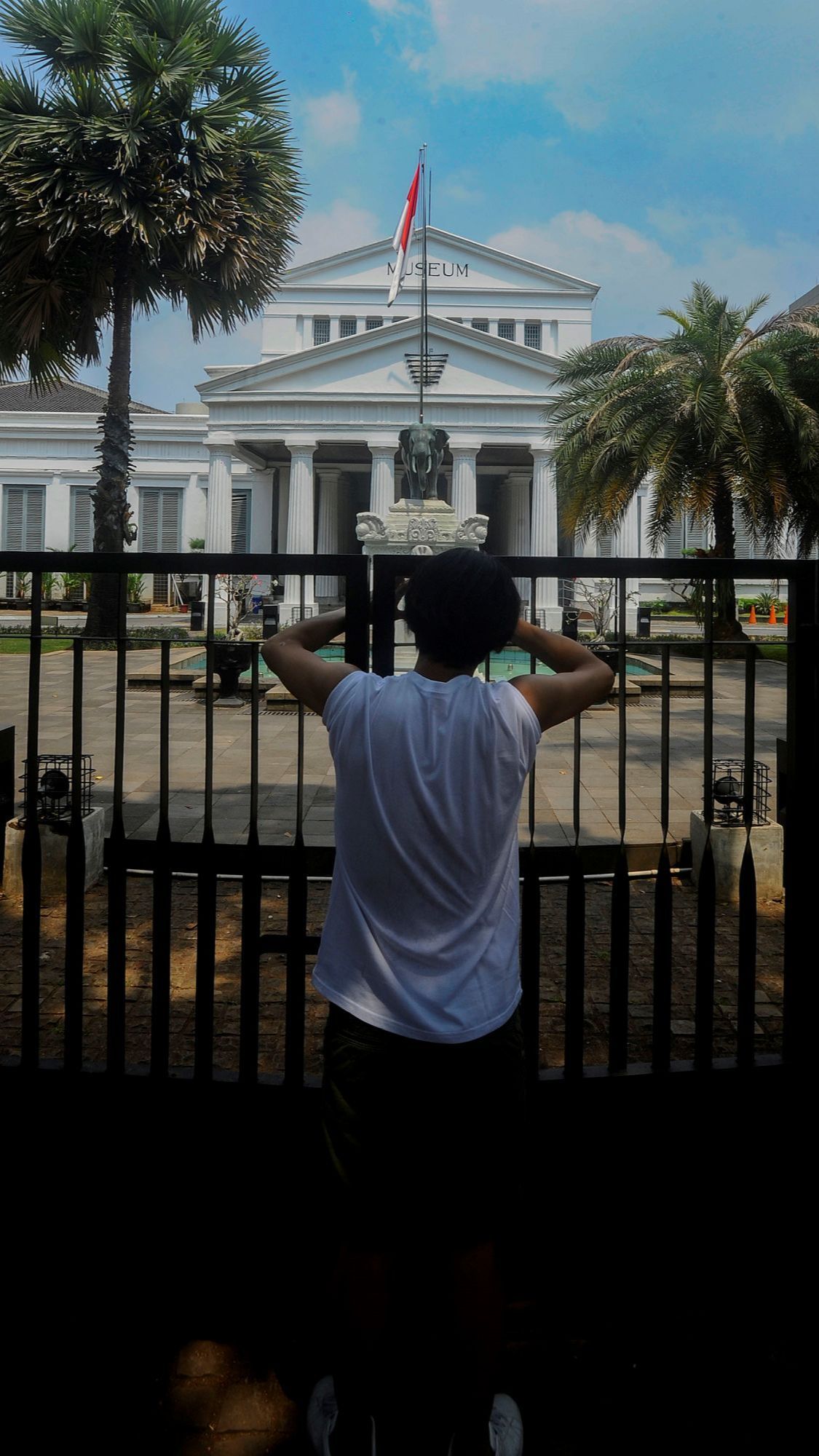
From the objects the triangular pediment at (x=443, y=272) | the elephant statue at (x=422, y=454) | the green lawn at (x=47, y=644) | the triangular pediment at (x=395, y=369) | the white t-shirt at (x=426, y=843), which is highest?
the triangular pediment at (x=443, y=272)

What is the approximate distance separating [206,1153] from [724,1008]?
90.7 inches

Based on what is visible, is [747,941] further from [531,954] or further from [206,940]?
[206,940]

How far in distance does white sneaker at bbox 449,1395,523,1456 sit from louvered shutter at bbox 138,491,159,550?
38138 mm

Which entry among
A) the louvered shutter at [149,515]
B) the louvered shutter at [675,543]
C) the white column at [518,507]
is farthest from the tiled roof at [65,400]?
the louvered shutter at [675,543]

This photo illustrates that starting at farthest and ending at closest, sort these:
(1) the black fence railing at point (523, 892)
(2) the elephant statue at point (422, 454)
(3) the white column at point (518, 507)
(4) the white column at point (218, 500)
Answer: (3) the white column at point (518, 507) < (4) the white column at point (218, 500) < (2) the elephant statue at point (422, 454) < (1) the black fence railing at point (523, 892)

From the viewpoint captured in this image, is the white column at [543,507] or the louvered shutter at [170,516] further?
the louvered shutter at [170,516]

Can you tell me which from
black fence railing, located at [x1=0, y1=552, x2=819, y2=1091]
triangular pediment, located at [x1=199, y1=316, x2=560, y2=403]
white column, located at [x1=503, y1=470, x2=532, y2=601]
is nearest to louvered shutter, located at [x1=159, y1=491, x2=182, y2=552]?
triangular pediment, located at [x1=199, y1=316, x2=560, y2=403]

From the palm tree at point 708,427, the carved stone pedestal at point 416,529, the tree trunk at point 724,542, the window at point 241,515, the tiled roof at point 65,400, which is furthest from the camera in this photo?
the tiled roof at point 65,400

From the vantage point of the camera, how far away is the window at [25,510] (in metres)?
37.9

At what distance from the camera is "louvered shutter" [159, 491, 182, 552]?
1501 inches

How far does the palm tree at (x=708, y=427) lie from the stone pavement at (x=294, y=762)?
395 centimetres

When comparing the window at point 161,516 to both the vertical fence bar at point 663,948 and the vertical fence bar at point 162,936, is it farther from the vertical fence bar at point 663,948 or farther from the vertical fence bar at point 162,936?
the vertical fence bar at point 663,948

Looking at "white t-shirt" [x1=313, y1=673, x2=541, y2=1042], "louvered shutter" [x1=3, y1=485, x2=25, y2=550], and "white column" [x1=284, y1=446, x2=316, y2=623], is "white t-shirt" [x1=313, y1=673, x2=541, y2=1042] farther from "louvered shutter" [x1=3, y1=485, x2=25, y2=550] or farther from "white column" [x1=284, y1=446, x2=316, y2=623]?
"louvered shutter" [x1=3, y1=485, x2=25, y2=550]

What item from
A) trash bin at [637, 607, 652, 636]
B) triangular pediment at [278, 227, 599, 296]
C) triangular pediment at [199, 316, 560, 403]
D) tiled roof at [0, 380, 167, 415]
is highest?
triangular pediment at [278, 227, 599, 296]
